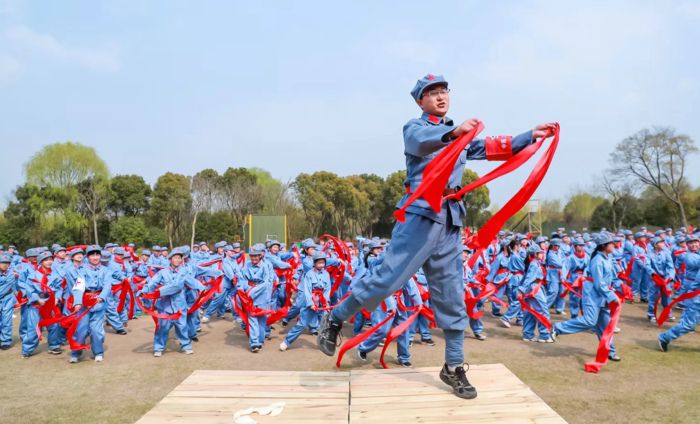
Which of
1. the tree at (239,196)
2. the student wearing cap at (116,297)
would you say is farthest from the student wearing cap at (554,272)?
the tree at (239,196)

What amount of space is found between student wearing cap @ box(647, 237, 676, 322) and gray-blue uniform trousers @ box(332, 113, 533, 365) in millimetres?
10041

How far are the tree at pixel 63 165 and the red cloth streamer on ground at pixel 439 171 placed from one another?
38.3 m

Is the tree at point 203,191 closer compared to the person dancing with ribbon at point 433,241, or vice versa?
the person dancing with ribbon at point 433,241

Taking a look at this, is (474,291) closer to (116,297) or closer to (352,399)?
(352,399)

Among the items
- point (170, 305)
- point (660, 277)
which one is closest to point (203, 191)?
point (170, 305)

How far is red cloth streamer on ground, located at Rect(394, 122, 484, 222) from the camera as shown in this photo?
8.45ft

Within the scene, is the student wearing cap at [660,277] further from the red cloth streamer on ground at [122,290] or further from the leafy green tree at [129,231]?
the leafy green tree at [129,231]

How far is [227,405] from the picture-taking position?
3.16m

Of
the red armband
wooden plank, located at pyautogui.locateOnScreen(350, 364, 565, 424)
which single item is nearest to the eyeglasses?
the red armband

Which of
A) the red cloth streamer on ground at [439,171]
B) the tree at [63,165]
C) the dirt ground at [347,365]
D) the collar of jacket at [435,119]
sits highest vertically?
the tree at [63,165]

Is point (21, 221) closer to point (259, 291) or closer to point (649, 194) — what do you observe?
point (259, 291)

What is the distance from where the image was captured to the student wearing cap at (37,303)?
8.44 meters

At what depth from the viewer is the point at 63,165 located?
3400 centimetres

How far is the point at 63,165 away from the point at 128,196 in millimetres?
5145
